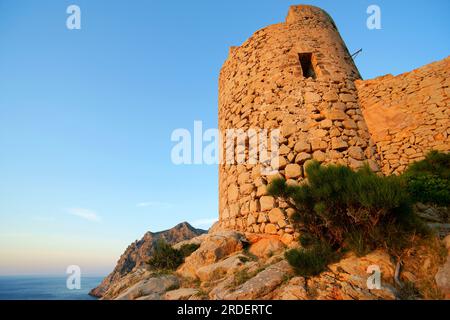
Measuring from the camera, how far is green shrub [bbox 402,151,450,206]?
4.97 metres

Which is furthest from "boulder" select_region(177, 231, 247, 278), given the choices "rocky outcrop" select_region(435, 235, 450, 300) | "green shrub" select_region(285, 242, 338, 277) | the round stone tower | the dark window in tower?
the dark window in tower

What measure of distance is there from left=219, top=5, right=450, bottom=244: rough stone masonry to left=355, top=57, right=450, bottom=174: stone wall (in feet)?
0.06

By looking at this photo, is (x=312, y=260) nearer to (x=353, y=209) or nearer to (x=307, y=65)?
(x=353, y=209)

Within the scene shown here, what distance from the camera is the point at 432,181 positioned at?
5074 mm

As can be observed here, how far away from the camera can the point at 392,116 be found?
6637 mm

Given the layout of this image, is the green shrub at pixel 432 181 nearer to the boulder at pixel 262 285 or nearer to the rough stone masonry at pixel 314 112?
the rough stone masonry at pixel 314 112

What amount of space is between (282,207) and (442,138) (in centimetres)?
408

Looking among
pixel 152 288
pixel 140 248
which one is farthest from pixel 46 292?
pixel 152 288

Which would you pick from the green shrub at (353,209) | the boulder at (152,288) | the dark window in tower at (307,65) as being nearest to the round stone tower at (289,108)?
the dark window in tower at (307,65)

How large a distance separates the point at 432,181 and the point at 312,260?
3.41 metres

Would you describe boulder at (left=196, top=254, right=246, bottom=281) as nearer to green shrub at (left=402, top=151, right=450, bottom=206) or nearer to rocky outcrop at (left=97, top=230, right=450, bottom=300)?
rocky outcrop at (left=97, top=230, right=450, bottom=300)

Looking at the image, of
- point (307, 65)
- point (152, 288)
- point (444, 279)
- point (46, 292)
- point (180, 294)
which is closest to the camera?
point (444, 279)

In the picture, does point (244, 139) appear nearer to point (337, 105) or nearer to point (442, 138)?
point (337, 105)

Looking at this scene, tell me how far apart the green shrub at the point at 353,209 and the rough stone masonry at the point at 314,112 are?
3.79ft
